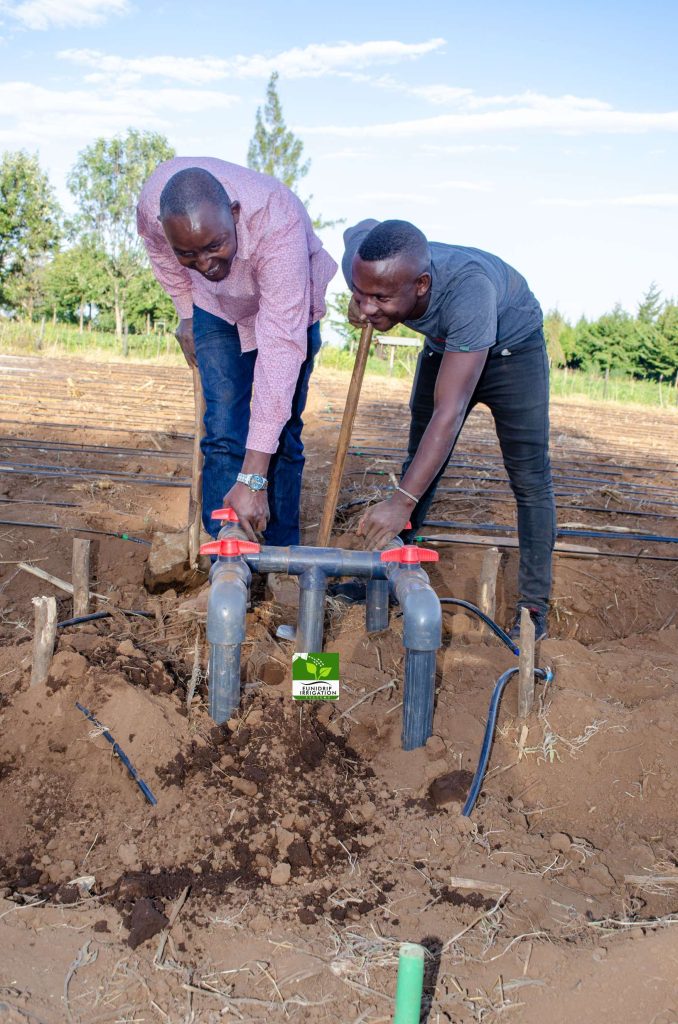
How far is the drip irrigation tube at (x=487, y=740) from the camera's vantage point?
2.18 m

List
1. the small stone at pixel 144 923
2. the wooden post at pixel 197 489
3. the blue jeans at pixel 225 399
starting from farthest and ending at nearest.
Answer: the wooden post at pixel 197 489 < the blue jeans at pixel 225 399 < the small stone at pixel 144 923

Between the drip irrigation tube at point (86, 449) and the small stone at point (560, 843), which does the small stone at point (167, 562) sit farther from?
the drip irrigation tube at point (86, 449)

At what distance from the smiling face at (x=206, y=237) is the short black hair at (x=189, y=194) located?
0.01m

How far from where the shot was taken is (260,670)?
2730 millimetres

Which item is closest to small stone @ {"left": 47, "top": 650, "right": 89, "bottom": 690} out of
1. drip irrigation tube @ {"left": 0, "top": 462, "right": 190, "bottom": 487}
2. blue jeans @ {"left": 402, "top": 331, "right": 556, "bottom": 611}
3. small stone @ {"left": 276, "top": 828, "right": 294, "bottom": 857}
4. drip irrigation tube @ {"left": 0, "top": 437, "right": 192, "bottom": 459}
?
small stone @ {"left": 276, "top": 828, "right": 294, "bottom": 857}

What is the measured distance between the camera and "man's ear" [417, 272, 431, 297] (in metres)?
2.56

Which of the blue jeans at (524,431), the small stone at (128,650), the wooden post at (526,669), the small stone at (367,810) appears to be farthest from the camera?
the blue jeans at (524,431)

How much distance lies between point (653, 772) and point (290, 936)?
1.19 meters

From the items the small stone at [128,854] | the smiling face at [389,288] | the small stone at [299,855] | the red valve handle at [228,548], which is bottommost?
the small stone at [128,854]

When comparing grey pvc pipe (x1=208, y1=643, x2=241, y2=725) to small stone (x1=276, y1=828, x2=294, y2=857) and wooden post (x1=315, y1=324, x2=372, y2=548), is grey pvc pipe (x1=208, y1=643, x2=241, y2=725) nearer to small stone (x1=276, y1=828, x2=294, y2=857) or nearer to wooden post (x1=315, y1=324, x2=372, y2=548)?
small stone (x1=276, y1=828, x2=294, y2=857)

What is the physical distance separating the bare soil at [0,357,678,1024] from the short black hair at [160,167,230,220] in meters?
1.43

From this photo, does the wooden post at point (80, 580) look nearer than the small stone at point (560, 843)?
No

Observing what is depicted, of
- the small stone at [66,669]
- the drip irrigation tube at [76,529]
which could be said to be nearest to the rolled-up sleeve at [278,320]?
the small stone at [66,669]

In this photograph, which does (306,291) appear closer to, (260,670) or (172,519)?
(260,670)
